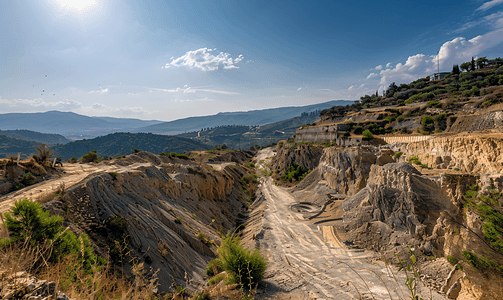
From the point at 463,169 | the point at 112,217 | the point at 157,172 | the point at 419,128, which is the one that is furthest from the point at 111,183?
the point at 419,128

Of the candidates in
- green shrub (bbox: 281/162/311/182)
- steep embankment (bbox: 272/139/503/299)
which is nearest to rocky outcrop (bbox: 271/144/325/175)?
green shrub (bbox: 281/162/311/182)

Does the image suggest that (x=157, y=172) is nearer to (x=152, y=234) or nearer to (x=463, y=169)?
(x=152, y=234)

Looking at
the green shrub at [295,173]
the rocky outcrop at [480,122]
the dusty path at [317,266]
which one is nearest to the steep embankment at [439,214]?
the dusty path at [317,266]

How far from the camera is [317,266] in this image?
14.4 metres

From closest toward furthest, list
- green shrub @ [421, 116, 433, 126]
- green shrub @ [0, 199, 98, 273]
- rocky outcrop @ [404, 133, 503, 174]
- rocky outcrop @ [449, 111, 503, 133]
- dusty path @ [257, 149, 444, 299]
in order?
green shrub @ [0, 199, 98, 273]
dusty path @ [257, 149, 444, 299]
rocky outcrop @ [404, 133, 503, 174]
rocky outcrop @ [449, 111, 503, 133]
green shrub @ [421, 116, 433, 126]

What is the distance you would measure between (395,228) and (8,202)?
25.0m

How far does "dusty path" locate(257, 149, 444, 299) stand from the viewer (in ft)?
35.8

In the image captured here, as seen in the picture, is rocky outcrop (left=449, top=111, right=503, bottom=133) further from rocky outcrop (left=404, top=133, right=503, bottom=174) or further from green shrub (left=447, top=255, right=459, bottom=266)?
green shrub (left=447, top=255, right=459, bottom=266)

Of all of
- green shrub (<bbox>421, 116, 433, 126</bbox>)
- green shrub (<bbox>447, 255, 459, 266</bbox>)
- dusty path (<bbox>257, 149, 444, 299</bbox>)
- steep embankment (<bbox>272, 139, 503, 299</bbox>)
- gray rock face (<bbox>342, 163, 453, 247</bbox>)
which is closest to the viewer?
steep embankment (<bbox>272, 139, 503, 299</bbox>)

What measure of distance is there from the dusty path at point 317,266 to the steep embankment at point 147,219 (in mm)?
5417

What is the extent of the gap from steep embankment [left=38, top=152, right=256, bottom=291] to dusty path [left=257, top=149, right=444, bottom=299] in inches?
213

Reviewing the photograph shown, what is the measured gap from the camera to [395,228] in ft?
51.7

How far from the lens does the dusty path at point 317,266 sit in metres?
10.9

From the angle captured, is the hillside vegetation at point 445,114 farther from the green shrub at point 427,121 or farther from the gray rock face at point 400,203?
the gray rock face at point 400,203
